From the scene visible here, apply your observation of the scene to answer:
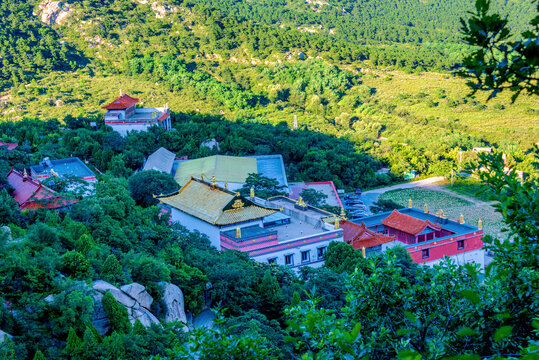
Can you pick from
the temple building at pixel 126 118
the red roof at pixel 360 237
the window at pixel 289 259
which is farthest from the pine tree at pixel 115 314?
the temple building at pixel 126 118

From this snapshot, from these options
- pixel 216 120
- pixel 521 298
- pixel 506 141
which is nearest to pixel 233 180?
pixel 216 120

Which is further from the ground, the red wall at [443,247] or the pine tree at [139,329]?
the pine tree at [139,329]

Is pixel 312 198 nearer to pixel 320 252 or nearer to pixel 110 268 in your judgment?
pixel 320 252

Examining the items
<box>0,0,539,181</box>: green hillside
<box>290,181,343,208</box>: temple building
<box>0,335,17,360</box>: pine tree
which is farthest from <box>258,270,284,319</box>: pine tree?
<box>0,0,539,181</box>: green hillside

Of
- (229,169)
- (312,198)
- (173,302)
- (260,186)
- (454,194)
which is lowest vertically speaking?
(454,194)

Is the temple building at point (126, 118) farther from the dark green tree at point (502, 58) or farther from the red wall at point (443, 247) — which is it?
the dark green tree at point (502, 58)

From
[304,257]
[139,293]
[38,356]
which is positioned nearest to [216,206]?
[304,257]

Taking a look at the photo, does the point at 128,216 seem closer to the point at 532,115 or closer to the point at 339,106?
the point at 339,106
